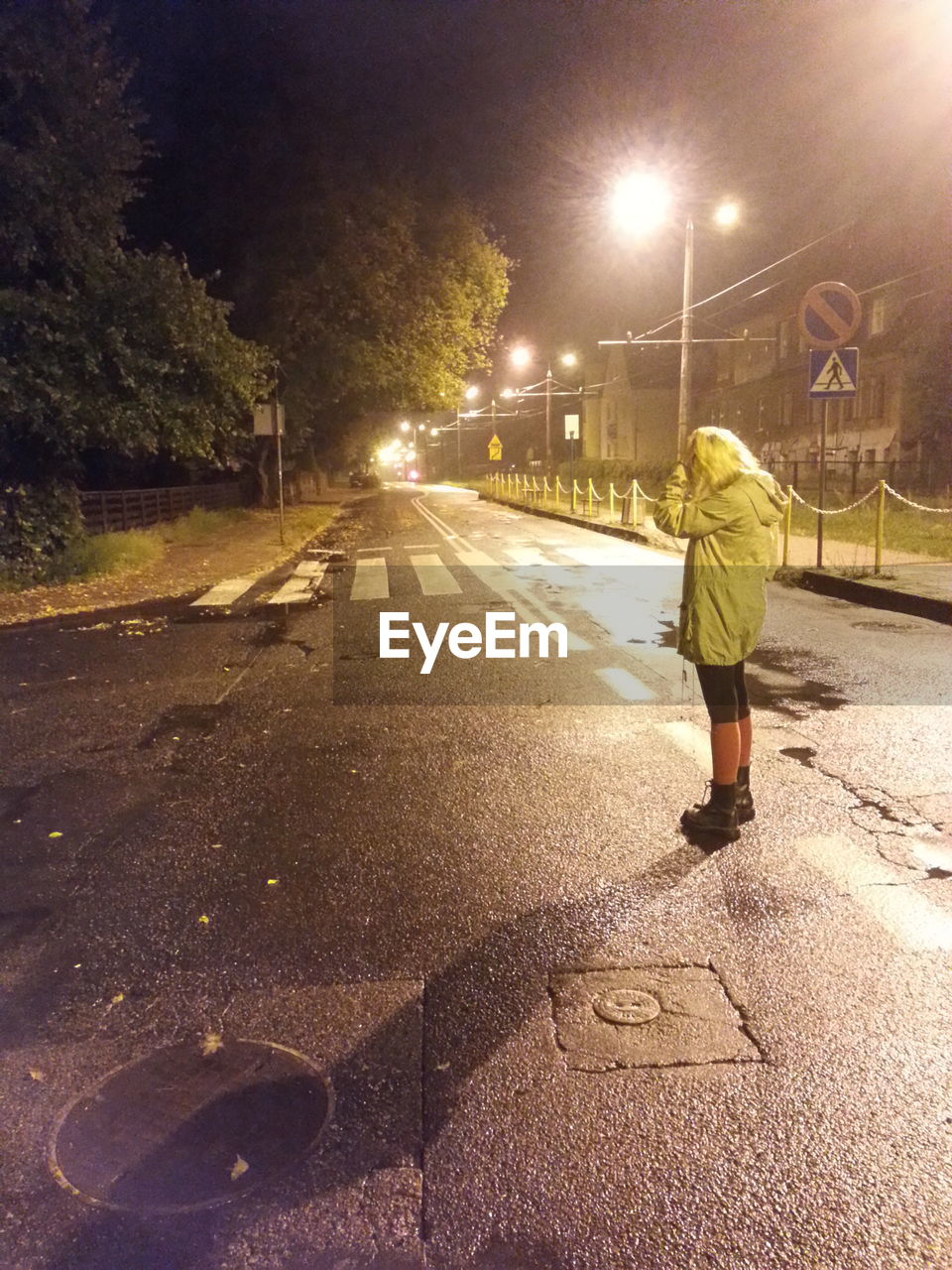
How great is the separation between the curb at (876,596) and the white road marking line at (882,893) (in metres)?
6.63

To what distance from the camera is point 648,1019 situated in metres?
3.21

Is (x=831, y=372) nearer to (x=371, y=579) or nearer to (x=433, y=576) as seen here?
(x=433, y=576)

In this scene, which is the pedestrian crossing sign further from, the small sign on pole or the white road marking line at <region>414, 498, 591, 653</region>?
the small sign on pole

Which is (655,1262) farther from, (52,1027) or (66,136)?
(66,136)

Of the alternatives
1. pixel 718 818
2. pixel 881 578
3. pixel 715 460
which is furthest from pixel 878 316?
pixel 718 818

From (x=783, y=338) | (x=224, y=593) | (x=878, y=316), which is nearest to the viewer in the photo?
(x=224, y=593)

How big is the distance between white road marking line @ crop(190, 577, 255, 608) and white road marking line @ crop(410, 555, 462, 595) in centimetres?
258

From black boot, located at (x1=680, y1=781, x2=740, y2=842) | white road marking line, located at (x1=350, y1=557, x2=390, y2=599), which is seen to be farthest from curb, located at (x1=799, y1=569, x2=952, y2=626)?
black boot, located at (x1=680, y1=781, x2=740, y2=842)

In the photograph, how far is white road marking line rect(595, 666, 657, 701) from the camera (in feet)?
24.6

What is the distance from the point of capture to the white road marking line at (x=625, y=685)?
7508mm

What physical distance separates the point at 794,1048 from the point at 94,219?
50.7 ft

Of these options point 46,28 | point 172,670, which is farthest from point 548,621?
point 46,28

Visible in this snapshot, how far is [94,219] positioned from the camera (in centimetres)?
1491

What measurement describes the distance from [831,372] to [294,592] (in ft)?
25.0
